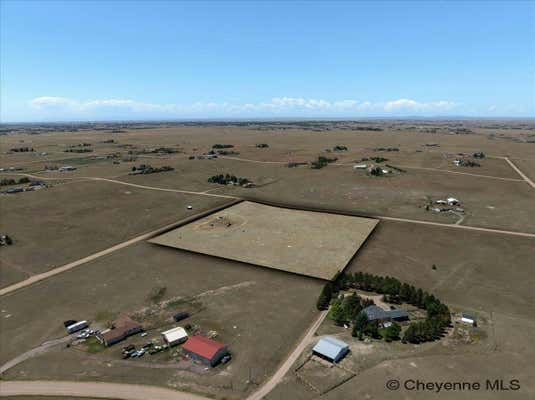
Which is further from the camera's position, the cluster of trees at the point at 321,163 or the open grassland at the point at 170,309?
the cluster of trees at the point at 321,163

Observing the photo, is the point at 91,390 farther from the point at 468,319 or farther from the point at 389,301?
the point at 468,319

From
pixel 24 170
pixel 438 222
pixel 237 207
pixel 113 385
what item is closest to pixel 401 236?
pixel 438 222

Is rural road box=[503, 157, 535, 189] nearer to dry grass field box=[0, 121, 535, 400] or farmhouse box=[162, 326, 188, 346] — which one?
dry grass field box=[0, 121, 535, 400]

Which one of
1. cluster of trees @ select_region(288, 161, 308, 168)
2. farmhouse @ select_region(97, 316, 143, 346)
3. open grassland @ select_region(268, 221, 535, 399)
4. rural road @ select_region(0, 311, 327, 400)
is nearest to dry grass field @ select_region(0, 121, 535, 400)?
open grassland @ select_region(268, 221, 535, 399)

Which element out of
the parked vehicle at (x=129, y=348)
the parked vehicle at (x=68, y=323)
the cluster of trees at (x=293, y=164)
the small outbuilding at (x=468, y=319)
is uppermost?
the cluster of trees at (x=293, y=164)

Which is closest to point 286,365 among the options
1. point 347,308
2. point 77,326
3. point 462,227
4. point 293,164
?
point 347,308

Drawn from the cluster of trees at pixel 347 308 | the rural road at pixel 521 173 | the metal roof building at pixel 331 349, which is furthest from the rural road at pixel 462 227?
the rural road at pixel 521 173

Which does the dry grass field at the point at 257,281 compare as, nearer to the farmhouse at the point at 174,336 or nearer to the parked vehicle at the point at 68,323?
the parked vehicle at the point at 68,323
